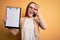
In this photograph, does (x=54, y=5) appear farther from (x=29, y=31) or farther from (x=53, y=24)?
(x=29, y=31)

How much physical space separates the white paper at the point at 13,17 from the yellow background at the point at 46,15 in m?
0.31

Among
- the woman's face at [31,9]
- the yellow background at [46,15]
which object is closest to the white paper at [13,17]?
the woman's face at [31,9]

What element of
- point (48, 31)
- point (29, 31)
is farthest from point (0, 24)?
point (48, 31)

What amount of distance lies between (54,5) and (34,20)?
0.44m

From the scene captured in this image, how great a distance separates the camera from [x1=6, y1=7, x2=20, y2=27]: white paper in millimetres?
1513

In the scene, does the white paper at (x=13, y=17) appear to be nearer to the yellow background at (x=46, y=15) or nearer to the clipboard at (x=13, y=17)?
the clipboard at (x=13, y=17)

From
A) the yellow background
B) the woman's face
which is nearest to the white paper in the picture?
the woman's face

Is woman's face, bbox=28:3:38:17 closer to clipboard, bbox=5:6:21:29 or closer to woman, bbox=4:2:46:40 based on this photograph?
woman, bbox=4:2:46:40

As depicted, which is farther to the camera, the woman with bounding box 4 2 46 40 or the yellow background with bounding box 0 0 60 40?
the yellow background with bounding box 0 0 60 40

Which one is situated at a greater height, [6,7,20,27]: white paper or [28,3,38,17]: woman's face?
[28,3,38,17]: woman's face

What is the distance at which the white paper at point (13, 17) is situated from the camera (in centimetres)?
151

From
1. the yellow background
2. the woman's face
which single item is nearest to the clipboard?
the woman's face

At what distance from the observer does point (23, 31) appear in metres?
1.49

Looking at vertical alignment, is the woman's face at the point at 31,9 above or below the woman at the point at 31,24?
above
